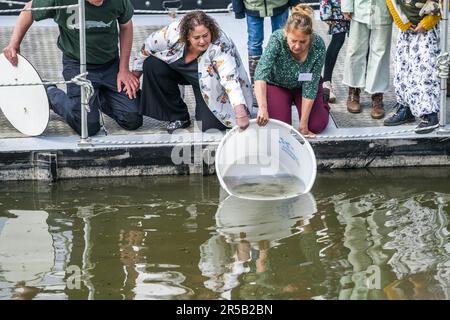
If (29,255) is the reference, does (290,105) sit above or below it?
above

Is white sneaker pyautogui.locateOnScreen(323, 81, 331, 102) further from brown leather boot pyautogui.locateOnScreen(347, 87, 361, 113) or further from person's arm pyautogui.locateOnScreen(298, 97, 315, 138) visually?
person's arm pyautogui.locateOnScreen(298, 97, 315, 138)

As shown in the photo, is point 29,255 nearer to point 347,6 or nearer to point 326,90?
point 326,90

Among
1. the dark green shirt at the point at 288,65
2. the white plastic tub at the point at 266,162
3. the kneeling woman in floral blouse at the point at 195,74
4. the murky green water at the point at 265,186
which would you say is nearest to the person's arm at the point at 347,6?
the dark green shirt at the point at 288,65

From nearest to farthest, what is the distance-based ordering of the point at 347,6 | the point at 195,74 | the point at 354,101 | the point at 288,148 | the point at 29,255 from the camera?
the point at 29,255
the point at 288,148
the point at 195,74
the point at 347,6
the point at 354,101

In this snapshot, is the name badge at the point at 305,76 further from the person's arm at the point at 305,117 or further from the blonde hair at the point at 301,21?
the blonde hair at the point at 301,21

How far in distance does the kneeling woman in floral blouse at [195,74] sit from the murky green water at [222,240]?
19.8 inches

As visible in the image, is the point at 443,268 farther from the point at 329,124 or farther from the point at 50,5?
the point at 50,5

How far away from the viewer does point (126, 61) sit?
8422mm

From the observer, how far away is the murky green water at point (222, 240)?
253 inches

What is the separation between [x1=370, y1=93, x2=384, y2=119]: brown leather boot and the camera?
8.63m

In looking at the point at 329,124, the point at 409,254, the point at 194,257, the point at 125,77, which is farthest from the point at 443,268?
the point at 125,77

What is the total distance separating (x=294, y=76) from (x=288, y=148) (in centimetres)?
53

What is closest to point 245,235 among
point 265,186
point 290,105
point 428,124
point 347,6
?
point 265,186

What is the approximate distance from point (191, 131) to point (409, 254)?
2.24m
